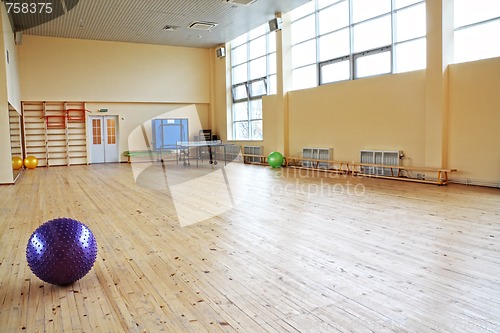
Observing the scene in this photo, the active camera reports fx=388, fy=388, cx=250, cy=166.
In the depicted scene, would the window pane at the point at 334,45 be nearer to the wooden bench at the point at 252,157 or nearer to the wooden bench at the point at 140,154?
the wooden bench at the point at 252,157

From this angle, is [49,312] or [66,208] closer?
[49,312]

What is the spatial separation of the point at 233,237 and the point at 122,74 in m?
11.7

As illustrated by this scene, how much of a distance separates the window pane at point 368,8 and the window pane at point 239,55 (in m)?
5.20

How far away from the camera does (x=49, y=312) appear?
2203mm

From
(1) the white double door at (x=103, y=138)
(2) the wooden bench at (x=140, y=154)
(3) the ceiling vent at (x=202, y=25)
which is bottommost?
(2) the wooden bench at (x=140, y=154)

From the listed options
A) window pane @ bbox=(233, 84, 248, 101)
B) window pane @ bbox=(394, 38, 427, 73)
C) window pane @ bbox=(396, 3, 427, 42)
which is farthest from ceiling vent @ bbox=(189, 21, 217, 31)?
window pane @ bbox=(394, 38, 427, 73)

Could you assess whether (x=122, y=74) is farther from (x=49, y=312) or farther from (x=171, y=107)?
(x=49, y=312)

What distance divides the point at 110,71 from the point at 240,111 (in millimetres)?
4758

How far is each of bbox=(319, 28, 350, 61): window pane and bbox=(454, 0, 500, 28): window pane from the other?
2.57m

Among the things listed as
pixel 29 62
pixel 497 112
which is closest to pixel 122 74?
pixel 29 62

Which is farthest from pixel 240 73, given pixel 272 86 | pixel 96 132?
pixel 96 132

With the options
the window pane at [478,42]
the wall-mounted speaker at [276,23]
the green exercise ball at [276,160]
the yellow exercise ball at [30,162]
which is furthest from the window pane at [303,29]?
the yellow exercise ball at [30,162]

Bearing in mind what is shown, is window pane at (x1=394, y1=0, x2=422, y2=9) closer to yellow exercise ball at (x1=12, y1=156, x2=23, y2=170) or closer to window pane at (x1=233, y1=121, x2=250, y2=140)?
window pane at (x1=233, y1=121, x2=250, y2=140)

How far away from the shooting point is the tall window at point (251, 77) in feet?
39.2
